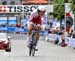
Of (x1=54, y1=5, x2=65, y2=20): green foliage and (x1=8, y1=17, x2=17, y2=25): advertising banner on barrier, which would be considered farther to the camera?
(x1=8, y1=17, x2=17, y2=25): advertising banner on barrier

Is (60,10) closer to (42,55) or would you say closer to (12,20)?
(12,20)

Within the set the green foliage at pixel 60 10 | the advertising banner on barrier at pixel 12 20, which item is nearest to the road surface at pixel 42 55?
the green foliage at pixel 60 10

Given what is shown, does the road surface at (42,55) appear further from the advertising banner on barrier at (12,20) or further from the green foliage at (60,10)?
the advertising banner on barrier at (12,20)

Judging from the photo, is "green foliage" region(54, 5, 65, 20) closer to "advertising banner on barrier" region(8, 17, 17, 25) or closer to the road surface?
"advertising banner on barrier" region(8, 17, 17, 25)

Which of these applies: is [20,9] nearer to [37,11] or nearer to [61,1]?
[61,1]

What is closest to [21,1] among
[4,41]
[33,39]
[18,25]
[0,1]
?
[0,1]

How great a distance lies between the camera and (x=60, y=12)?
52719 millimetres

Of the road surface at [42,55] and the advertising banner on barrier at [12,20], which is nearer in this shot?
the road surface at [42,55]

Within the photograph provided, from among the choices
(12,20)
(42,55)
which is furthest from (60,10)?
(42,55)

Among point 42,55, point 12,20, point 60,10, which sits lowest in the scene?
point 12,20

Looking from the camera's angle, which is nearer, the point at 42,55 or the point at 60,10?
the point at 42,55

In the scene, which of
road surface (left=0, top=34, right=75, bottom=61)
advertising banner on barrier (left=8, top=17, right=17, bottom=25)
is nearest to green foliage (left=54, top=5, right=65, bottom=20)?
advertising banner on barrier (left=8, top=17, right=17, bottom=25)

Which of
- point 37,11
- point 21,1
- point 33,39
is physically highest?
point 37,11

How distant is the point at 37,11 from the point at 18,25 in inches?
2170
